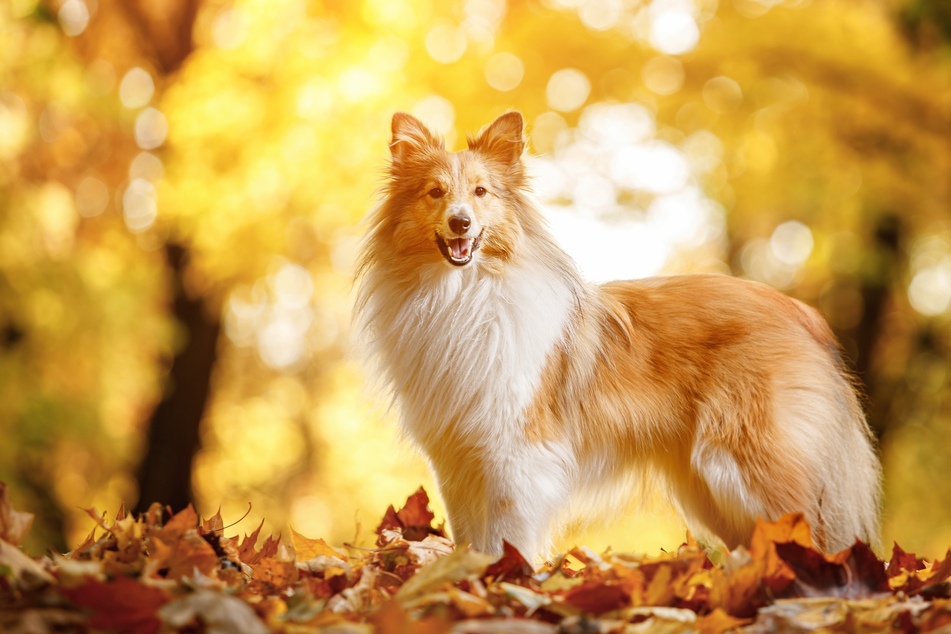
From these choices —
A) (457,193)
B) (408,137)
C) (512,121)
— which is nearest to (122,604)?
(457,193)

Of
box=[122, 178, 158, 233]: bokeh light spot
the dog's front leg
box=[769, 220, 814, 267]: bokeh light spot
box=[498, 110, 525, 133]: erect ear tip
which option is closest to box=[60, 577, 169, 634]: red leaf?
the dog's front leg

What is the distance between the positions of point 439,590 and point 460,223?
1.75m

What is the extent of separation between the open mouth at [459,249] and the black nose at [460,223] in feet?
0.14

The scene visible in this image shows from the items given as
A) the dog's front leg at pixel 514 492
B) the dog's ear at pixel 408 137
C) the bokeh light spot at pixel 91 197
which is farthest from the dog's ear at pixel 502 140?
the bokeh light spot at pixel 91 197

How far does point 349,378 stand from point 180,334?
7.76 metres

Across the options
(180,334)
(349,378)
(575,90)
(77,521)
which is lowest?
(77,521)

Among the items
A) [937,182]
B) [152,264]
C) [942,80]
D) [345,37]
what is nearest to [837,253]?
[937,182]

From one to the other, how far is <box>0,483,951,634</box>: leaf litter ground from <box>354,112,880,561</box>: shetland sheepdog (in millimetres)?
951

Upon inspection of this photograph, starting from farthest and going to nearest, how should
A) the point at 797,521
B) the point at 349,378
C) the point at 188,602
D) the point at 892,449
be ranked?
the point at 349,378 → the point at 892,449 → the point at 797,521 → the point at 188,602

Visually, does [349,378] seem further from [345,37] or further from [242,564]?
[242,564]

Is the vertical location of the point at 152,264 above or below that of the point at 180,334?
above

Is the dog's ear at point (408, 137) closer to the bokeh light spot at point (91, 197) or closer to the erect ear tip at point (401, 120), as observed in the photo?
the erect ear tip at point (401, 120)

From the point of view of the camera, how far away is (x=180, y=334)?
28.3 ft

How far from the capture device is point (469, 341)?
354 centimetres
